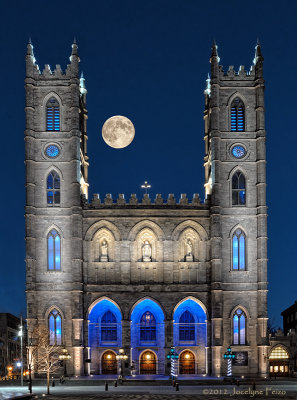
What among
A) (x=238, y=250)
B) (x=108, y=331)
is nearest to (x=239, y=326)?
(x=238, y=250)

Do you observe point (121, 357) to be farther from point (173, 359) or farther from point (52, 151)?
point (52, 151)

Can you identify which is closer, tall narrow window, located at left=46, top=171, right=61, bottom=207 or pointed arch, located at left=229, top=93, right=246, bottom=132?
tall narrow window, located at left=46, top=171, right=61, bottom=207

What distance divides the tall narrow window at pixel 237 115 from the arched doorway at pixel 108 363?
28.3 metres

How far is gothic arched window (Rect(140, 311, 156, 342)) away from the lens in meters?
71.2

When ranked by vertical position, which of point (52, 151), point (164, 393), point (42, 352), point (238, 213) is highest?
point (52, 151)

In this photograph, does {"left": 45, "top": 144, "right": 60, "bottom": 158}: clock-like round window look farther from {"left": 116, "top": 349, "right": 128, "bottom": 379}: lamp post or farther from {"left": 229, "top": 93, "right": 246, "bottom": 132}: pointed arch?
{"left": 116, "top": 349, "right": 128, "bottom": 379}: lamp post

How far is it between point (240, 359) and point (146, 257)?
48.1 feet

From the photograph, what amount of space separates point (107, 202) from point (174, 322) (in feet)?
49.0

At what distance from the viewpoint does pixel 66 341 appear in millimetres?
68375

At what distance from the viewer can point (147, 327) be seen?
7156cm

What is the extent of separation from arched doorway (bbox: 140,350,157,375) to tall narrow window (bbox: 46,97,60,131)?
26.7 metres

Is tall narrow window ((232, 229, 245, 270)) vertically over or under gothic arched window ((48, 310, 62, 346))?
over

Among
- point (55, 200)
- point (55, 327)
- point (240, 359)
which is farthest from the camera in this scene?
point (55, 200)

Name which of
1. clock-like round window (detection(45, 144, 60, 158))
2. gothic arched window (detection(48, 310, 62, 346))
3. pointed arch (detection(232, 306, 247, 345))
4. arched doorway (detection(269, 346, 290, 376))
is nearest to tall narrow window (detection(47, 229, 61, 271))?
gothic arched window (detection(48, 310, 62, 346))
